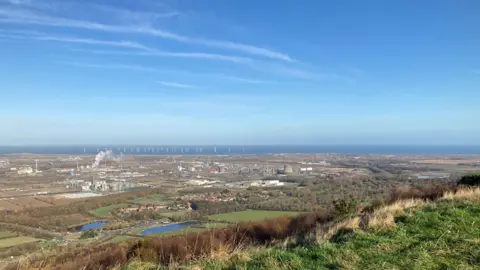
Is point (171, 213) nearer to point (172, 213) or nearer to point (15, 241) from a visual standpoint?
point (172, 213)

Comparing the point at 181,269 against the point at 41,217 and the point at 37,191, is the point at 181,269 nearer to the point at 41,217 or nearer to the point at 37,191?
the point at 41,217

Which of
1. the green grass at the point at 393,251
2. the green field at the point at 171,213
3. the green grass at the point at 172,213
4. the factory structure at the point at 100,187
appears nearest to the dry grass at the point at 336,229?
the green grass at the point at 393,251

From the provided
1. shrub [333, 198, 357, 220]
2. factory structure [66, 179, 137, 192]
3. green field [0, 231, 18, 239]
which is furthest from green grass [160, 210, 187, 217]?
shrub [333, 198, 357, 220]

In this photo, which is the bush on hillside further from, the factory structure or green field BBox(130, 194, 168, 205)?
the factory structure

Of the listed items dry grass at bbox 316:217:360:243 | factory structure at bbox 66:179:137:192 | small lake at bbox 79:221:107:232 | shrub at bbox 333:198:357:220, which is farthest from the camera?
factory structure at bbox 66:179:137:192

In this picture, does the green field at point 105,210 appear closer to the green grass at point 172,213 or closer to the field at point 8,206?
the green grass at point 172,213

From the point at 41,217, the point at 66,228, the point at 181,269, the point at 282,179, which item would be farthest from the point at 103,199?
the point at 181,269
